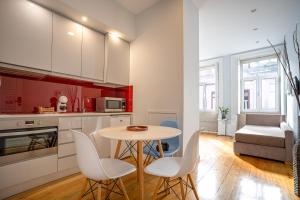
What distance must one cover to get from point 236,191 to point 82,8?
10.8ft

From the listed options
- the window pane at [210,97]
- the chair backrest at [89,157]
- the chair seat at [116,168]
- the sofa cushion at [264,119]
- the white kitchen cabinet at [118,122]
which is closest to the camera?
the chair backrest at [89,157]

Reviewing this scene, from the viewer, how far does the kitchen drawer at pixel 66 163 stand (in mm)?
2254

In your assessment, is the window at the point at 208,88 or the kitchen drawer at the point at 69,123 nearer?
the kitchen drawer at the point at 69,123

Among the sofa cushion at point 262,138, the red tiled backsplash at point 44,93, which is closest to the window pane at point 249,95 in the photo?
the sofa cushion at point 262,138

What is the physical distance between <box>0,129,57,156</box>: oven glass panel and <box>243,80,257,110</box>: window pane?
→ 6.01m

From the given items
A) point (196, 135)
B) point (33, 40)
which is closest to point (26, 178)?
point (33, 40)

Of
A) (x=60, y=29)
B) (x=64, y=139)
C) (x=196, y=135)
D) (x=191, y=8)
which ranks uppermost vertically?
(x=191, y=8)

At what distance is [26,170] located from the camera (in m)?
1.92

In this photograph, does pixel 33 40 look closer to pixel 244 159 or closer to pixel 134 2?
pixel 134 2

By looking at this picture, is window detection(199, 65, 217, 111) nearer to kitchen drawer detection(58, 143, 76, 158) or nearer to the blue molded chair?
the blue molded chair

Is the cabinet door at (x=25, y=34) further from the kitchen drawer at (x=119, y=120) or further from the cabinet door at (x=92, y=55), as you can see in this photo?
the kitchen drawer at (x=119, y=120)

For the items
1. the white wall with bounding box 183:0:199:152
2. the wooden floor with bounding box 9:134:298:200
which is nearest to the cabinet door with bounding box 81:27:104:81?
the white wall with bounding box 183:0:199:152

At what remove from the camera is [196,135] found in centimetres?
136

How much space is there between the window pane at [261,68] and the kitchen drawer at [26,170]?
6.28 m
